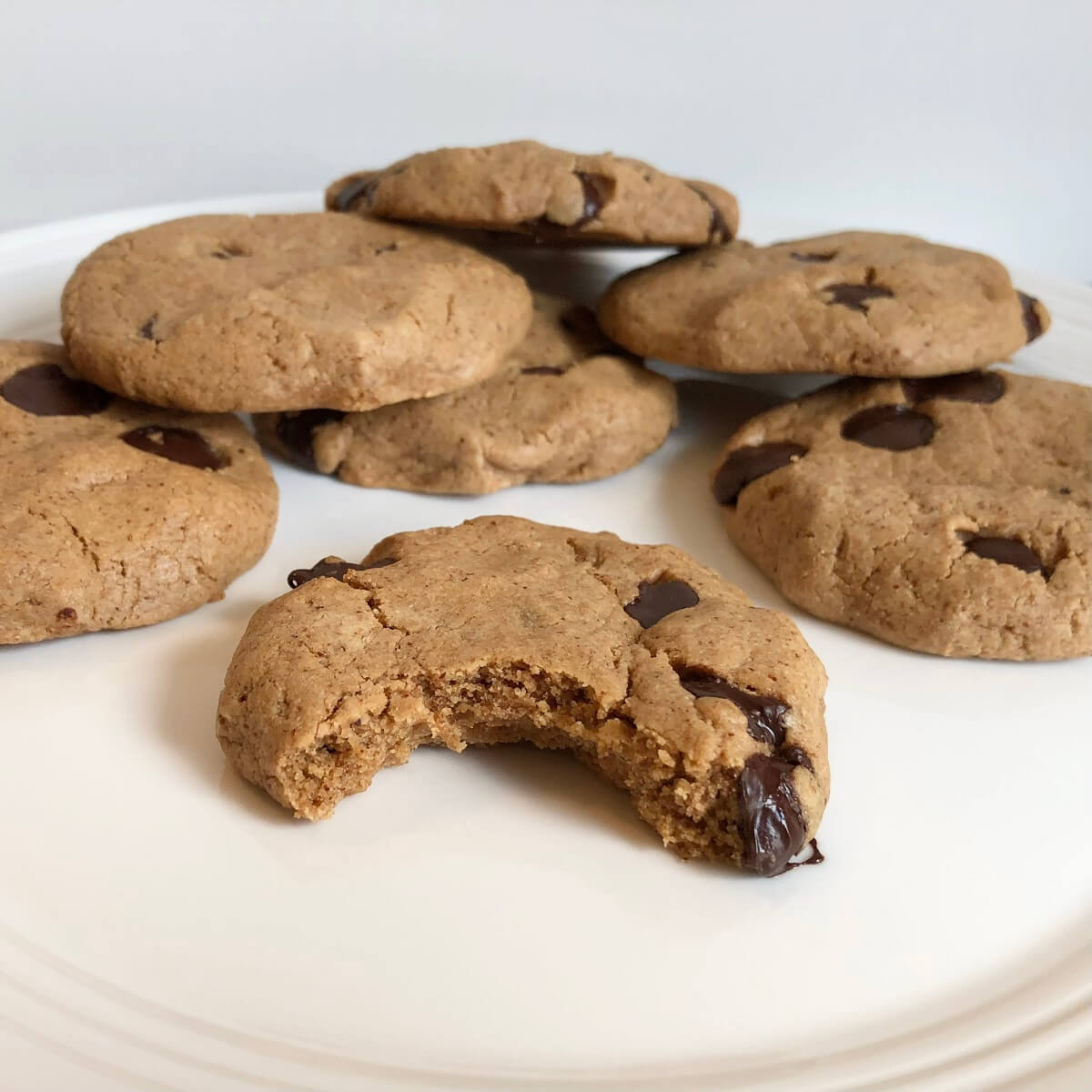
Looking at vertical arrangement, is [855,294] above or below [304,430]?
above

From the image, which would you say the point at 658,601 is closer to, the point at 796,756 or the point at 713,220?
the point at 796,756

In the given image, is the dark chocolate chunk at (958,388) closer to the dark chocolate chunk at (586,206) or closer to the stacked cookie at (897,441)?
the stacked cookie at (897,441)

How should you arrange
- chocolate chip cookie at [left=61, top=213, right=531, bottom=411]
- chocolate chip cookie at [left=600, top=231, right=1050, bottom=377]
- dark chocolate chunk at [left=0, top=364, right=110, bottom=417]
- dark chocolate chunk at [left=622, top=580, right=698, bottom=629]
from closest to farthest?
1. dark chocolate chunk at [left=622, top=580, right=698, bottom=629]
2. chocolate chip cookie at [left=61, top=213, right=531, bottom=411]
3. dark chocolate chunk at [left=0, top=364, right=110, bottom=417]
4. chocolate chip cookie at [left=600, top=231, right=1050, bottom=377]

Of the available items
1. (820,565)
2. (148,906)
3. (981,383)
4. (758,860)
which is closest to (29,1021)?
(148,906)

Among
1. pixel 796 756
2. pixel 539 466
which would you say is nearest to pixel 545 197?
pixel 539 466

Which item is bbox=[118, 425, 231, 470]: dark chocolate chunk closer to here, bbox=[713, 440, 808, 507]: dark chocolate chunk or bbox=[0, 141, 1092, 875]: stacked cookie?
bbox=[0, 141, 1092, 875]: stacked cookie

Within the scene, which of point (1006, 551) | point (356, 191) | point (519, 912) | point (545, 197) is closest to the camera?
point (519, 912)

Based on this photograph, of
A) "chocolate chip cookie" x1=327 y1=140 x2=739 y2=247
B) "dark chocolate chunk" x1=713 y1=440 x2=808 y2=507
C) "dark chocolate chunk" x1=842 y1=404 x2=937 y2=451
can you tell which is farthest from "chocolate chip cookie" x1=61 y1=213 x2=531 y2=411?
"dark chocolate chunk" x1=842 y1=404 x2=937 y2=451

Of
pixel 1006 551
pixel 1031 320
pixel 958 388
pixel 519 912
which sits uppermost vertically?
pixel 1031 320
